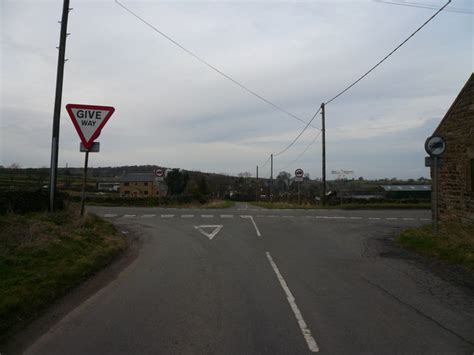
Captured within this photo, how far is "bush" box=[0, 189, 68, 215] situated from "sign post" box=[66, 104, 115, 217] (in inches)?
59.7

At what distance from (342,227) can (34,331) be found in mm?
12955

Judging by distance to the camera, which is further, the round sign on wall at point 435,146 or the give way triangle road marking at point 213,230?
the give way triangle road marking at point 213,230

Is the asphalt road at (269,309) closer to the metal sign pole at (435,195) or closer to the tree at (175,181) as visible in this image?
the metal sign pole at (435,195)

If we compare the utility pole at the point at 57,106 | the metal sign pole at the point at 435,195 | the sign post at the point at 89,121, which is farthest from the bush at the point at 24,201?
the metal sign pole at the point at 435,195

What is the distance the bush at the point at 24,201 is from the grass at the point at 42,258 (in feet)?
1.19

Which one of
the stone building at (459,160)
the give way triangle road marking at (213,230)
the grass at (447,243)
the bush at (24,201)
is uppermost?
the stone building at (459,160)

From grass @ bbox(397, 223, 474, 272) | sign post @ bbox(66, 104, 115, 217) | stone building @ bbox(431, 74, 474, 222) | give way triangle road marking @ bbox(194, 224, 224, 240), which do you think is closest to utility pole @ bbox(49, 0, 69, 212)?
sign post @ bbox(66, 104, 115, 217)

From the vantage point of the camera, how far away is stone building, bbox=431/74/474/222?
11961 millimetres

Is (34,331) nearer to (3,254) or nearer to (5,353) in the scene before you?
(5,353)

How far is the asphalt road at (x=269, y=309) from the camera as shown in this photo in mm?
3949

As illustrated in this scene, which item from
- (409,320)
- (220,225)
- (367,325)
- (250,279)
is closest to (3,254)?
(250,279)

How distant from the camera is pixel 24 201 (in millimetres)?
9781

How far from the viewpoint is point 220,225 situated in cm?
1552

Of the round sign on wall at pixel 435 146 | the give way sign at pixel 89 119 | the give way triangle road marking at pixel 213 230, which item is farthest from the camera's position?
the give way triangle road marking at pixel 213 230
